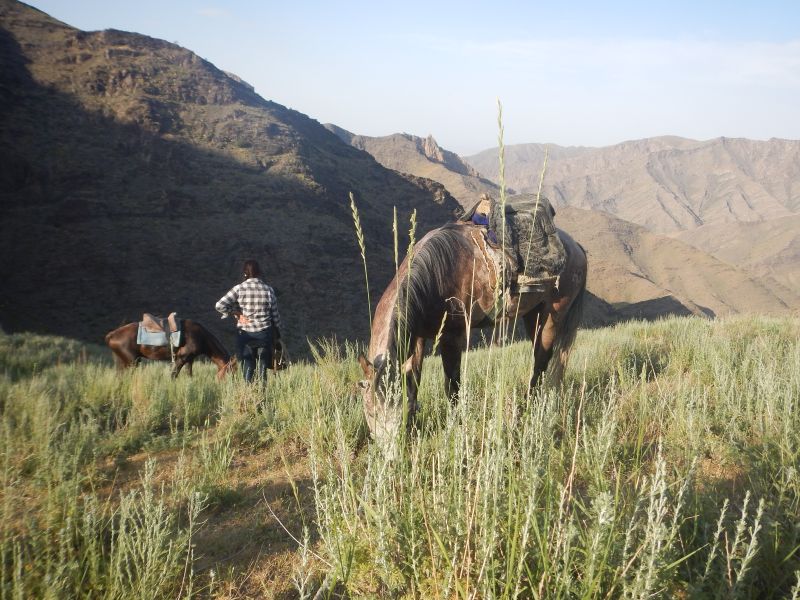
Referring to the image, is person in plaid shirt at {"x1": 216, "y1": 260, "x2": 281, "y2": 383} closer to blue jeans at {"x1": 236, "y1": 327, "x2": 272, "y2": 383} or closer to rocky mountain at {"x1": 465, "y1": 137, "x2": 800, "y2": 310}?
blue jeans at {"x1": 236, "y1": 327, "x2": 272, "y2": 383}

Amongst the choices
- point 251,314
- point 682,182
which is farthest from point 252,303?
point 682,182

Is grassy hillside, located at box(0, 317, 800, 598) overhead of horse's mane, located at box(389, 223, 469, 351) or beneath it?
beneath

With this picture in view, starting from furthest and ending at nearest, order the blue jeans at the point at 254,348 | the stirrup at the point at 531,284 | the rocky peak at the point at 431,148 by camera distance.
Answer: the rocky peak at the point at 431,148, the blue jeans at the point at 254,348, the stirrup at the point at 531,284

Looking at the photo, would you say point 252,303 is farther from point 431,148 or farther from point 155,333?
point 431,148

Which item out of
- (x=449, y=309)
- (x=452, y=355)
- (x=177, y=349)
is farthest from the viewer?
(x=177, y=349)

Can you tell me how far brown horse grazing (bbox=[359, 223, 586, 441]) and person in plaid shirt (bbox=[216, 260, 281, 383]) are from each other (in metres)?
2.84

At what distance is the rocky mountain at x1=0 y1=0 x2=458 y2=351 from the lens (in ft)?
79.7

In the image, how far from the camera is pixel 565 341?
506 cm

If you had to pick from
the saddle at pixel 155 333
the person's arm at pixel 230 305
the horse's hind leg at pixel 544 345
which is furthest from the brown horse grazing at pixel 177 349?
the horse's hind leg at pixel 544 345

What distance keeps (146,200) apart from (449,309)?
30680 mm

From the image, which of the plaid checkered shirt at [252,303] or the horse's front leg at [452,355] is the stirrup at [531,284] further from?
the plaid checkered shirt at [252,303]

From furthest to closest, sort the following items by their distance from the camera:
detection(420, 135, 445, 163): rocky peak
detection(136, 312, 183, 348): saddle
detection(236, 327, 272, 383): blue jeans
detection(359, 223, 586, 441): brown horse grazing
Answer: detection(420, 135, 445, 163): rocky peak, detection(136, 312, 183, 348): saddle, detection(236, 327, 272, 383): blue jeans, detection(359, 223, 586, 441): brown horse grazing

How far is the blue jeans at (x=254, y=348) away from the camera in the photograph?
6070mm

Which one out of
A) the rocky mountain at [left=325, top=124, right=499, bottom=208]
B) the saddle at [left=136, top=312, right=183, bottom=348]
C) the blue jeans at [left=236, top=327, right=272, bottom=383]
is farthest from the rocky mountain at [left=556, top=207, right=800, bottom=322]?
the blue jeans at [left=236, top=327, right=272, bottom=383]
